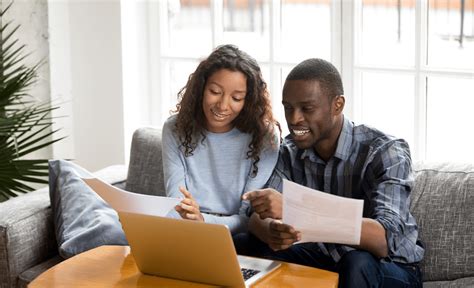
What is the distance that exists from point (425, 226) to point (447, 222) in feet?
0.24

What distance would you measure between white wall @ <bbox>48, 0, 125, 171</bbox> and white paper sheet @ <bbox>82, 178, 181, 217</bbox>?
1.69 meters

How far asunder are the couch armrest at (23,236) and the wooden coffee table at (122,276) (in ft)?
1.63

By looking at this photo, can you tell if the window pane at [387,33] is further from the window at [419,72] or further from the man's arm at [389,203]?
the man's arm at [389,203]

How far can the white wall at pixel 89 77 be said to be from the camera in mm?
4195

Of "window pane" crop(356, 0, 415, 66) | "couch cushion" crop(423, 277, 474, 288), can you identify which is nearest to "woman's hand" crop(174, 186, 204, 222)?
"couch cushion" crop(423, 277, 474, 288)

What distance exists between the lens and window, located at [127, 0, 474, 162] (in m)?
3.37

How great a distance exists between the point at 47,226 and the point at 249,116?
84cm

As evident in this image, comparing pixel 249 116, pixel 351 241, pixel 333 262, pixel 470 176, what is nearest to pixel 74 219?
pixel 249 116

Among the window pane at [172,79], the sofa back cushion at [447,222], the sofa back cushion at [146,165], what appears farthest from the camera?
the window pane at [172,79]

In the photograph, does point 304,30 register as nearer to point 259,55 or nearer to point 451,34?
point 259,55

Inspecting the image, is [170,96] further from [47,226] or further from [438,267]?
[438,267]

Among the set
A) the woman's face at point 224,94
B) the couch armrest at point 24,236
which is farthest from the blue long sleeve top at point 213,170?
the couch armrest at point 24,236

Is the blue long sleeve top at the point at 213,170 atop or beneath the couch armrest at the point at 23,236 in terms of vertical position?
atop

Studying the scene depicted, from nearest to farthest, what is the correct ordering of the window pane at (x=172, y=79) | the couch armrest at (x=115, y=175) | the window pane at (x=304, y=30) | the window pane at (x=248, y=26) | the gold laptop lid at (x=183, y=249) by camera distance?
1. the gold laptop lid at (x=183, y=249)
2. the couch armrest at (x=115, y=175)
3. the window pane at (x=304, y=30)
4. the window pane at (x=248, y=26)
5. the window pane at (x=172, y=79)
